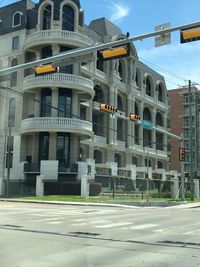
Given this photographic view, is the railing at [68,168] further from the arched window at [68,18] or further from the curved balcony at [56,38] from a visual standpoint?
the arched window at [68,18]

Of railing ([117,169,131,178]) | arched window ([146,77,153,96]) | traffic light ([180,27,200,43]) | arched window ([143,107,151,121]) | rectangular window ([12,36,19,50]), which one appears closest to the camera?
traffic light ([180,27,200,43])

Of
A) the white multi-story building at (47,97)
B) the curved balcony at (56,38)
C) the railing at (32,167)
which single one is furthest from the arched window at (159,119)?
the railing at (32,167)

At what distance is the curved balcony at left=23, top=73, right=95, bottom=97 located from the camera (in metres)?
47.8

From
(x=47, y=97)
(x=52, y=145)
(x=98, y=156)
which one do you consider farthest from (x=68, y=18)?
(x=98, y=156)

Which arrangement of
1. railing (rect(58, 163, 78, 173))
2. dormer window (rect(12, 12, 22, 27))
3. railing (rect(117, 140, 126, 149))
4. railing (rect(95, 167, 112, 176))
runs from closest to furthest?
railing (rect(58, 163, 78, 173))
railing (rect(95, 167, 112, 176))
dormer window (rect(12, 12, 22, 27))
railing (rect(117, 140, 126, 149))

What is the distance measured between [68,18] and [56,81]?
804 centimetres

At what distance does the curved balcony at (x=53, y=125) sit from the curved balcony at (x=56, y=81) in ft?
11.1

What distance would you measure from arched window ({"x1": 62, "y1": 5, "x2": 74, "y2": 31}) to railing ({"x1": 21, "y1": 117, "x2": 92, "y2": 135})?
10326mm

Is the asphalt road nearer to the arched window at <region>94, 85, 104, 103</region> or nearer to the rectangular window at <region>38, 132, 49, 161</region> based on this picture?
the rectangular window at <region>38, 132, 49, 161</region>

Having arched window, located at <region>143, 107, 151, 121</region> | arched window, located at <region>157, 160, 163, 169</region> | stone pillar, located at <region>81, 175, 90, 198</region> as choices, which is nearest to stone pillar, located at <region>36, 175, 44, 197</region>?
stone pillar, located at <region>81, 175, 90, 198</region>

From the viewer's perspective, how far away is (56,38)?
4809 centimetres

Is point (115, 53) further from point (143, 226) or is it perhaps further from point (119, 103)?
point (119, 103)

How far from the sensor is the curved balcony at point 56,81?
4775 cm

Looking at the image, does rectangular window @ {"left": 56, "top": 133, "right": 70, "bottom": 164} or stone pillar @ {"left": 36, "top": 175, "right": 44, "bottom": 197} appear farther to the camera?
rectangular window @ {"left": 56, "top": 133, "right": 70, "bottom": 164}
